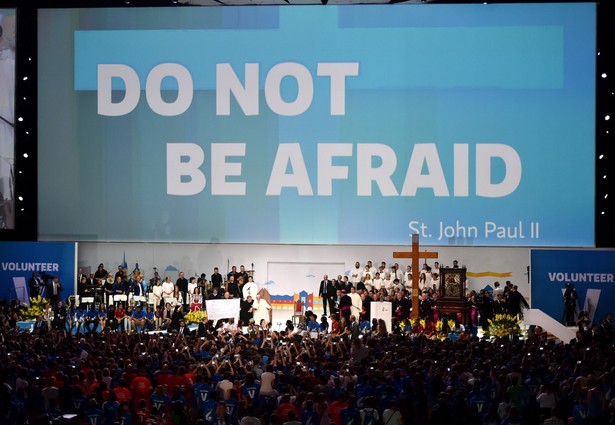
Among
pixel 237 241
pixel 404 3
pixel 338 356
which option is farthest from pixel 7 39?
pixel 338 356

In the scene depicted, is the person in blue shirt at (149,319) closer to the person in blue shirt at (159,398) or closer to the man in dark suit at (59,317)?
the man in dark suit at (59,317)

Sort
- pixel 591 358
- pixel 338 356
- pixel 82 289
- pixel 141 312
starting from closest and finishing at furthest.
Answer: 1. pixel 591 358
2. pixel 338 356
3. pixel 141 312
4. pixel 82 289

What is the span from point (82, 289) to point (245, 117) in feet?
25.7

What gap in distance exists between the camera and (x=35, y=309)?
3100cm

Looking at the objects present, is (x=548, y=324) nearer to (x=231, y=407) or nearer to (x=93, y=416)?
(x=231, y=407)

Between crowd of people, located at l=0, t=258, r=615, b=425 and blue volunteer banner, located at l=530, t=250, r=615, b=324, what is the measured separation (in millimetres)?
8618

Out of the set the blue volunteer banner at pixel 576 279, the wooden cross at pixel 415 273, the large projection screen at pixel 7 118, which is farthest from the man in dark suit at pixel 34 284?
the blue volunteer banner at pixel 576 279

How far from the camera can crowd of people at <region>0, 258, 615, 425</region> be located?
45.3ft

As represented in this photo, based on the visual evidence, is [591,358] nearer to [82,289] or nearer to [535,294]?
[535,294]

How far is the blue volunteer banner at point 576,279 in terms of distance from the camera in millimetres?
29828

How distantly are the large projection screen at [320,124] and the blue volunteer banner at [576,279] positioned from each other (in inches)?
82.8

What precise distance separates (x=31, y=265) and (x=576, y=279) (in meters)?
17.6

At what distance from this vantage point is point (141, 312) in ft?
97.2

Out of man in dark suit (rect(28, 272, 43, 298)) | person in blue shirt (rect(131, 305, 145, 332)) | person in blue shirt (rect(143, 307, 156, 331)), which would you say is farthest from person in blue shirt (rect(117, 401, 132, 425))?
man in dark suit (rect(28, 272, 43, 298))
